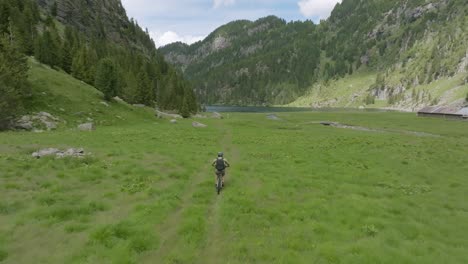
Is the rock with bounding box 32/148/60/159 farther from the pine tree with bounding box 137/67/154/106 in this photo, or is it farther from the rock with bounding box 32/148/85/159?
the pine tree with bounding box 137/67/154/106

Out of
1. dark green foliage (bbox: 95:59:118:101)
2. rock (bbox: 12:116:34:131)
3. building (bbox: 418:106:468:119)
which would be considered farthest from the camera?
building (bbox: 418:106:468:119)

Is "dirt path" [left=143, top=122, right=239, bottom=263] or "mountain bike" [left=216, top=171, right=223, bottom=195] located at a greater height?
"mountain bike" [left=216, top=171, right=223, bottom=195]

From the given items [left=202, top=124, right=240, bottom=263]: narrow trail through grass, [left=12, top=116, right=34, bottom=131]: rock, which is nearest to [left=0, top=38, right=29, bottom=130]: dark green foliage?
[left=12, top=116, right=34, bottom=131]: rock

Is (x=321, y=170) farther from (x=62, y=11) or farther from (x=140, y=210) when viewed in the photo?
(x=62, y=11)

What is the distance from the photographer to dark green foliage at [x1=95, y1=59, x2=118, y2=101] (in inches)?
2945

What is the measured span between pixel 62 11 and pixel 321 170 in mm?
164227

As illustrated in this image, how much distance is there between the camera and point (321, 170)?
1108 inches

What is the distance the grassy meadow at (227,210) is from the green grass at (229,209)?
71mm

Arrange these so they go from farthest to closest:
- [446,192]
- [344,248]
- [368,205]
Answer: [446,192]
[368,205]
[344,248]

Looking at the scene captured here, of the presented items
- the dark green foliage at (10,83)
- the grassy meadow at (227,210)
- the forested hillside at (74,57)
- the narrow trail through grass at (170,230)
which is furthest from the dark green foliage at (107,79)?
the narrow trail through grass at (170,230)

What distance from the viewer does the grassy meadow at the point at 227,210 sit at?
12.7 meters

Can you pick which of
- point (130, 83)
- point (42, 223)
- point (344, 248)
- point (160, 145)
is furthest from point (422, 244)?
point (130, 83)

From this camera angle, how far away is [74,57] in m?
89.8

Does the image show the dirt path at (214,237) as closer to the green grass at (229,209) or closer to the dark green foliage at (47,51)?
the green grass at (229,209)
